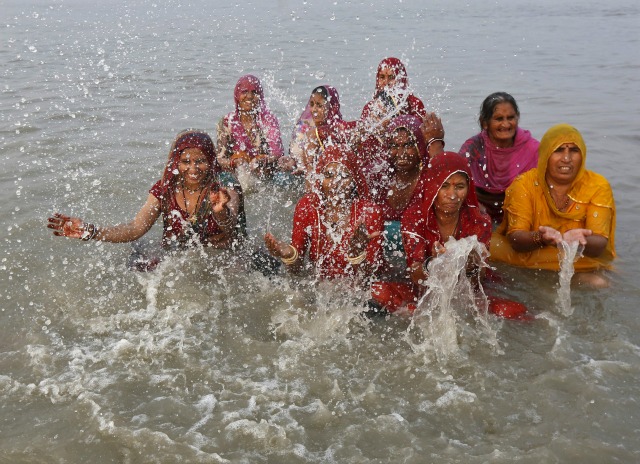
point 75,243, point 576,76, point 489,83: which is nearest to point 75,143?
point 75,243

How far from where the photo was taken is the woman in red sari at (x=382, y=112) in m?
6.29

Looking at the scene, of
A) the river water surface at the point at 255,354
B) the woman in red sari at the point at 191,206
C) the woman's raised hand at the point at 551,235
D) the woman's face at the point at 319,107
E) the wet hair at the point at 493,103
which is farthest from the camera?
the woman's face at the point at 319,107

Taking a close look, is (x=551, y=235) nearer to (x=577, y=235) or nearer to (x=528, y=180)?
(x=577, y=235)

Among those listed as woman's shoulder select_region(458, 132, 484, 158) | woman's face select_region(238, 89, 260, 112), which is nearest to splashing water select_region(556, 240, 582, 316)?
woman's shoulder select_region(458, 132, 484, 158)

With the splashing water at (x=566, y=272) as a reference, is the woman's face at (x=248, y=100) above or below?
above

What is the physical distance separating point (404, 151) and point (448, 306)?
1590mm

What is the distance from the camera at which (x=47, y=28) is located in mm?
22234

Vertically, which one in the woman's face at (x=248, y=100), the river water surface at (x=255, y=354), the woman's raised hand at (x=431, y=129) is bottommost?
the river water surface at (x=255, y=354)

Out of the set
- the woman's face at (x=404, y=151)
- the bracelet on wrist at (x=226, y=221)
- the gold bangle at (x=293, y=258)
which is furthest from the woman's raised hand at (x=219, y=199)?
the woman's face at (x=404, y=151)

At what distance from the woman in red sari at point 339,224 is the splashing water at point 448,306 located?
0.53 meters

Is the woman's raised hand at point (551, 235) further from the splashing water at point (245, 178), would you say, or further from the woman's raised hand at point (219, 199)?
the splashing water at point (245, 178)

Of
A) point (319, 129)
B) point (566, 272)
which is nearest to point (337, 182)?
point (566, 272)

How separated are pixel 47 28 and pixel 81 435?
21662 millimetres

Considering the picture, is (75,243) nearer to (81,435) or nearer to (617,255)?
(81,435)
